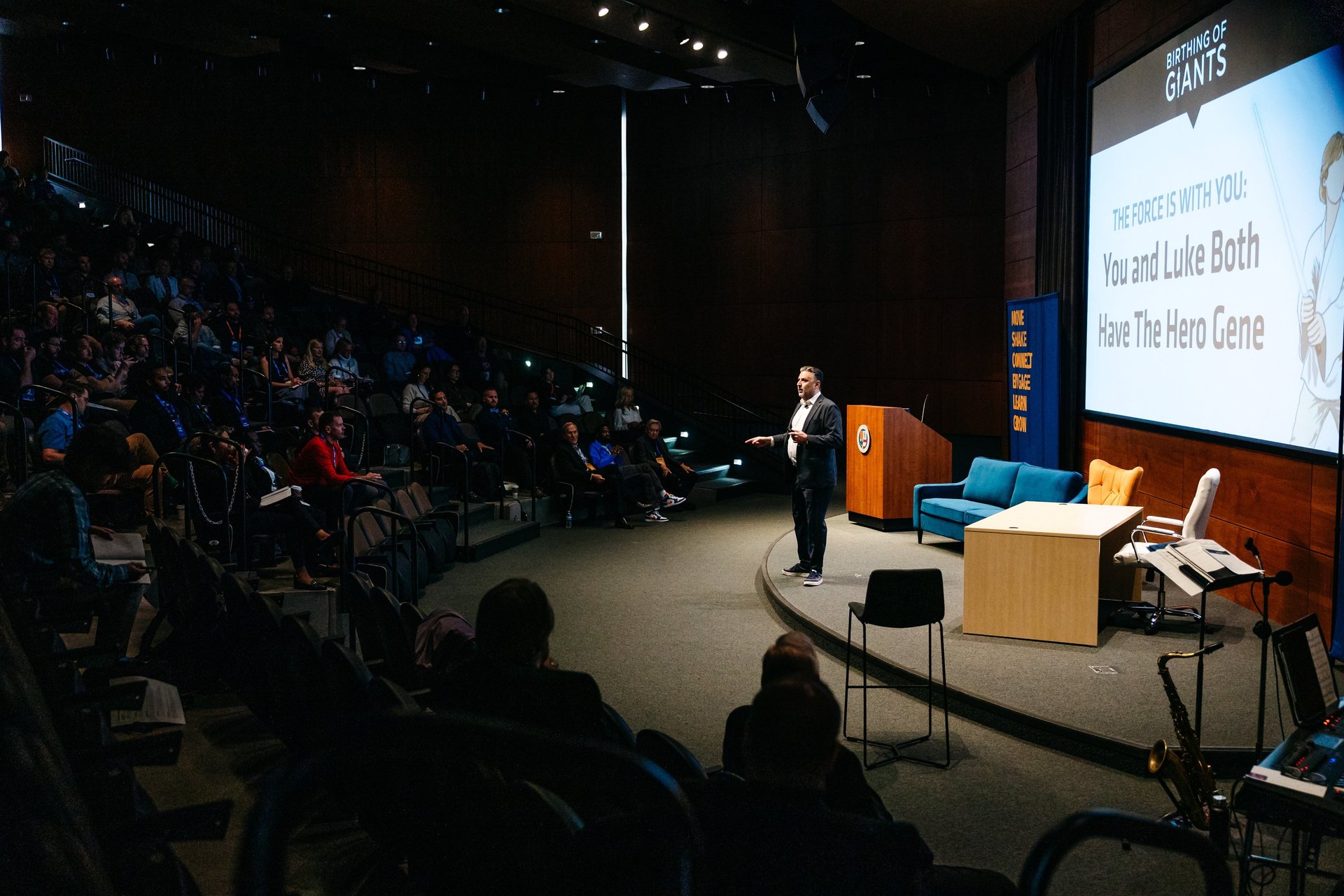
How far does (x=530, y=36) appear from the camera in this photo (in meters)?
12.2

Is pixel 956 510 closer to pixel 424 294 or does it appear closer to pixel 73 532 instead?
pixel 73 532

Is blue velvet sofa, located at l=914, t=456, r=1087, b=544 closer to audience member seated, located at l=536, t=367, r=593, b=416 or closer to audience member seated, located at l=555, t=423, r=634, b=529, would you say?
audience member seated, located at l=555, t=423, r=634, b=529

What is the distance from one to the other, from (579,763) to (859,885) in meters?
0.75

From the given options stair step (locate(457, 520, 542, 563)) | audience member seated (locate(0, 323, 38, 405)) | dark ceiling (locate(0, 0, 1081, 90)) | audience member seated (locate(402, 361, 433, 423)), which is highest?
dark ceiling (locate(0, 0, 1081, 90))

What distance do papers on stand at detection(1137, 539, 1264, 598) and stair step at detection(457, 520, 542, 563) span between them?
5304mm

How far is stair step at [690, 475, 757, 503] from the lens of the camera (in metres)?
11.6

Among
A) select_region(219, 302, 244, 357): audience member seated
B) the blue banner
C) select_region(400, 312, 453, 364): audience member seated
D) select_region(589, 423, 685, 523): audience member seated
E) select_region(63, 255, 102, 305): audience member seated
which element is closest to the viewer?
the blue banner

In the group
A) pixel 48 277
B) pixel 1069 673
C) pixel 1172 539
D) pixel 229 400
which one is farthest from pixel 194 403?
pixel 1172 539

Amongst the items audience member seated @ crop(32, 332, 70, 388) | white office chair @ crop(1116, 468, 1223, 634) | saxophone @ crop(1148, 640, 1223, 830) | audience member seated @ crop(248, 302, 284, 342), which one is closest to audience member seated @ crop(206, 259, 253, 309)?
audience member seated @ crop(248, 302, 284, 342)

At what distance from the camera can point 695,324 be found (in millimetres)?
14656

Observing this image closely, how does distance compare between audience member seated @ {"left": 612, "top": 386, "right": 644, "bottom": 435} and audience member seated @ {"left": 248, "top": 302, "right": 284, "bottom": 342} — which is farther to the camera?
audience member seated @ {"left": 612, "top": 386, "right": 644, "bottom": 435}

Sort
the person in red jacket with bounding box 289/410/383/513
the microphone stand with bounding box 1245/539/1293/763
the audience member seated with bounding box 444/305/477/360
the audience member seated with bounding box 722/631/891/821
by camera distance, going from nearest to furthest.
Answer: the audience member seated with bounding box 722/631/891/821
the microphone stand with bounding box 1245/539/1293/763
the person in red jacket with bounding box 289/410/383/513
the audience member seated with bounding box 444/305/477/360

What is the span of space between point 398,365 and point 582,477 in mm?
3118

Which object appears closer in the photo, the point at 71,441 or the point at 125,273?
the point at 71,441
